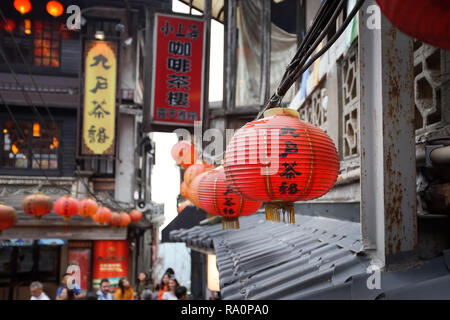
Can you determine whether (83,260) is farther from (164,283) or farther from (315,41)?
(315,41)

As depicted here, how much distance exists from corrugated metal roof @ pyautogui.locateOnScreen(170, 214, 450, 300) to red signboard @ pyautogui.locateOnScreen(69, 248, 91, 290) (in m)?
14.1

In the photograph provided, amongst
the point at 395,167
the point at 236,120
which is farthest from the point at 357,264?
the point at 236,120

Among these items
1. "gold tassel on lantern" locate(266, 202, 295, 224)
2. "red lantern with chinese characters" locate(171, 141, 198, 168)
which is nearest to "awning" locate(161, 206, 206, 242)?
"red lantern with chinese characters" locate(171, 141, 198, 168)

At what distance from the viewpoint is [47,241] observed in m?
18.5

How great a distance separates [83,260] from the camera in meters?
19.4

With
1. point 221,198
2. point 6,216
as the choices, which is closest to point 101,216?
point 6,216

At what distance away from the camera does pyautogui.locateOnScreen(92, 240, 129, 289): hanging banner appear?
19656 millimetres

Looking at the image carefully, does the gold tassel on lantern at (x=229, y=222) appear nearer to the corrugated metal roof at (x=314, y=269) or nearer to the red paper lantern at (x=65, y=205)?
the corrugated metal roof at (x=314, y=269)

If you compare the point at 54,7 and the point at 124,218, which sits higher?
the point at 54,7

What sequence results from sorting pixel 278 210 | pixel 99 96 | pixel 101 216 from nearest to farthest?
pixel 278 210 < pixel 101 216 < pixel 99 96

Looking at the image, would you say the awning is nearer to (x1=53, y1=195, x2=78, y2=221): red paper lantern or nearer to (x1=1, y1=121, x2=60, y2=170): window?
(x1=53, y1=195, x2=78, y2=221): red paper lantern

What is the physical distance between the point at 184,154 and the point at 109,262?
1108cm

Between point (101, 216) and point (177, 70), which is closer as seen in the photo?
point (177, 70)

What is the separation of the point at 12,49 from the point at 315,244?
19.6 meters
